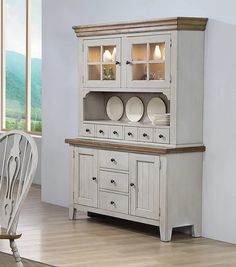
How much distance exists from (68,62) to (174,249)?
249cm

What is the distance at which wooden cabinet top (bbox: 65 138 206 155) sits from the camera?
18.8 ft

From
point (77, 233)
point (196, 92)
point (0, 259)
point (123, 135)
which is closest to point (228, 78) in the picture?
point (196, 92)

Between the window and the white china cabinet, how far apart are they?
96.6 inches

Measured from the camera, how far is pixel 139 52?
20.1 ft

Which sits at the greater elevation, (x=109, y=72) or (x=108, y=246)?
(x=109, y=72)

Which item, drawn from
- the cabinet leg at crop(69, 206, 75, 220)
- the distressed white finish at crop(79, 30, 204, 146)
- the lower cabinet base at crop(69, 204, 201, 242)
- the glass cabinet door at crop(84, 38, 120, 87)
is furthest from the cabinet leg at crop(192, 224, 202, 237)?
the glass cabinet door at crop(84, 38, 120, 87)

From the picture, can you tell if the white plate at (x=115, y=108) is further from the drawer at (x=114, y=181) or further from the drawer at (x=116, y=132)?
the drawer at (x=114, y=181)

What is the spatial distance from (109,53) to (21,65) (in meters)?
3.13

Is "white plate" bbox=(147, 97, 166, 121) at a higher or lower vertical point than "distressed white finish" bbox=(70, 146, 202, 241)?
higher

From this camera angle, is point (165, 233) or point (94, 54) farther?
point (94, 54)

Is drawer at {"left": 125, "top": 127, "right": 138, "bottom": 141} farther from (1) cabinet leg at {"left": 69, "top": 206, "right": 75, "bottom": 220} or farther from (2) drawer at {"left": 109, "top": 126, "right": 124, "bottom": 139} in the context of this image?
(1) cabinet leg at {"left": 69, "top": 206, "right": 75, "bottom": 220}

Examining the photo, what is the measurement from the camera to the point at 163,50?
5902 mm

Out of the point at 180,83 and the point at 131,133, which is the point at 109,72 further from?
the point at 180,83

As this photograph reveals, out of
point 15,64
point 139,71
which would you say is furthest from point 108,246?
point 15,64
